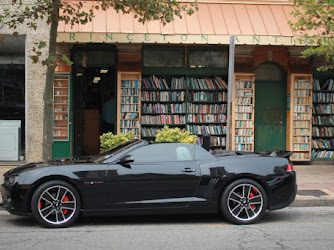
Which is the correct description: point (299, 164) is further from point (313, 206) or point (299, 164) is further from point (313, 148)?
point (313, 206)

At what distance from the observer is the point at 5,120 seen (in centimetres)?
1362

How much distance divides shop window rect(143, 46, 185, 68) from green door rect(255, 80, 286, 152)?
252 centimetres

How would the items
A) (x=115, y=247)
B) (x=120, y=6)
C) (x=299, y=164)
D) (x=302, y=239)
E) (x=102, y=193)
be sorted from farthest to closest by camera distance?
1. (x=299, y=164)
2. (x=120, y=6)
3. (x=102, y=193)
4. (x=302, y=239)
5. (x=115, y=247)

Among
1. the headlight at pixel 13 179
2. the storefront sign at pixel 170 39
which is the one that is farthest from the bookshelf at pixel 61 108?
the headlight at pixel 13 179

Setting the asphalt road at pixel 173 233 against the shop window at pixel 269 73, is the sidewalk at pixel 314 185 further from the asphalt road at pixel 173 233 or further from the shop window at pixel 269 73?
the shop window at pixel 269 73

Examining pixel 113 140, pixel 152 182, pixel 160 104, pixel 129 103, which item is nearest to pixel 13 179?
pixel 152 182

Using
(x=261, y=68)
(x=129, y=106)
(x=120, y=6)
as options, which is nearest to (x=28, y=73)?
(x=129, y=106)

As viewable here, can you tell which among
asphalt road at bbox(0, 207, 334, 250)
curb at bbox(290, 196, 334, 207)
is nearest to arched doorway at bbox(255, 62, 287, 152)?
curb at bbox(290, 196, 334, 207)

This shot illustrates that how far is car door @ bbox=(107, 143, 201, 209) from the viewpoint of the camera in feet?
23.8

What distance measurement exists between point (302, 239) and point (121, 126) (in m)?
8.11

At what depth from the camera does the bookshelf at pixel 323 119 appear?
14602mm

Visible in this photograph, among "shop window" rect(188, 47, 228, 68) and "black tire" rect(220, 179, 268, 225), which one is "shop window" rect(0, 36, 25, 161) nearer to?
"shop window" rect(188, 47, 228, 68)

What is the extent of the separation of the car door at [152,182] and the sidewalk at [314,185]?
2.74 meters

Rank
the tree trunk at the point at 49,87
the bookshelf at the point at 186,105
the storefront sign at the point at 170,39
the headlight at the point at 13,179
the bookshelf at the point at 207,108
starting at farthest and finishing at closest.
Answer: the bookshelf at the point at 207,108, the bookshelf at the point at 186,105, the storefront sign at the point at 170,39, the tree trunk at the point at 49,87, the headlight at the point at 13,179
